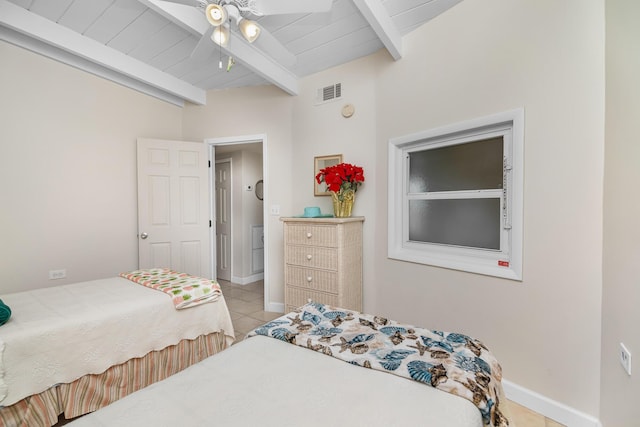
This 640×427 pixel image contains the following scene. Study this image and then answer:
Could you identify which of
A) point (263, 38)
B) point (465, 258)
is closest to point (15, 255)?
point (263, 38)

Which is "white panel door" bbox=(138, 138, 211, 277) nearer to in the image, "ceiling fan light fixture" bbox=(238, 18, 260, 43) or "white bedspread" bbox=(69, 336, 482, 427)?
"ceiling fan light fixture" bbox=(238, 18, 260, 43)

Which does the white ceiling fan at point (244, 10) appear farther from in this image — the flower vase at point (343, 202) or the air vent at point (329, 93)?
the flower vase at point (343, 202)

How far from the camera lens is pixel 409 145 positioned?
237cm

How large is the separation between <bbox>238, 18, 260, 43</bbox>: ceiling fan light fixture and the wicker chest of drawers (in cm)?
141

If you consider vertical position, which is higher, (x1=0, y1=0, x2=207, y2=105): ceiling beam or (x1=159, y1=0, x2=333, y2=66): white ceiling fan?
(x1=0, y1=0, x2=207, y2=105): ceiling beam

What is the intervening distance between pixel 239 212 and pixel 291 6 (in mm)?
3400

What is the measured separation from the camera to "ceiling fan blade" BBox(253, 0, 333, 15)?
1535mm

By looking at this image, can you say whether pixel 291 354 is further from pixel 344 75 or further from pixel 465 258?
pixel 344 75

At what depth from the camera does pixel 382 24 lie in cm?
202

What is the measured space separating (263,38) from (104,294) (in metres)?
2.04

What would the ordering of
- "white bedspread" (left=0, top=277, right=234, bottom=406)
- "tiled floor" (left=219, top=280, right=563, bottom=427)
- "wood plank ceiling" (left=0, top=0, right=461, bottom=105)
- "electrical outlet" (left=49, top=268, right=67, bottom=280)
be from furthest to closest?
"electrical outlet" (left=49, top=268, right=67, bottom=280), "wood plank ceiling" (left=0, top=0, right=461, bottom=105), "tiled floor" (left=219, top=280, right=563, bottom=427), "white bedspread" (left=0, top=277, right=234, bottom=406)

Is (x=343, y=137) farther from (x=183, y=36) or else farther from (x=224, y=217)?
(x=224, y=217)

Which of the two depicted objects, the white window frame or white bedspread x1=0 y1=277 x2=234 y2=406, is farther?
the white window frame

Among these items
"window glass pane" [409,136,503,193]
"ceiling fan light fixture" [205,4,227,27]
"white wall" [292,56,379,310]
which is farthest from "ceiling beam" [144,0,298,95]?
"window glass pane" [409,136,503,193]
